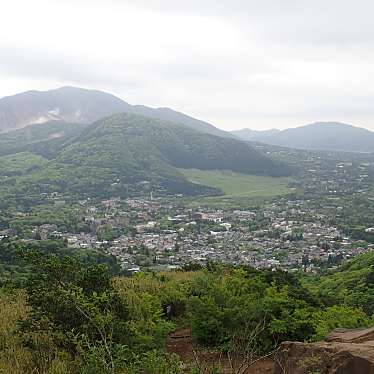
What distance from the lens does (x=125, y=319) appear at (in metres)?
7.66

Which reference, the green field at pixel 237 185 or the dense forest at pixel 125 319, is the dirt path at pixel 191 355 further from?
the green field at pixel 237 185

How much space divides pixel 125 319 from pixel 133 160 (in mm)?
120322

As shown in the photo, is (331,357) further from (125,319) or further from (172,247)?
(172,247)

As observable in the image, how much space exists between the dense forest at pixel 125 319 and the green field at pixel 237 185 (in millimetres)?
86281

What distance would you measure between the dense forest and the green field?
283 feet

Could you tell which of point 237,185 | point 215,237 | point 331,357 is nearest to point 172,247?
point 215,237

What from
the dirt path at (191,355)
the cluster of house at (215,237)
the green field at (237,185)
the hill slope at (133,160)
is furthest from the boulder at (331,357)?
the hill slope at (133,160)

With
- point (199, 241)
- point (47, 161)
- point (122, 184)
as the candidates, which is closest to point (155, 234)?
point (199, 241)

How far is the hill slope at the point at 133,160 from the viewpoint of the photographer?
10768cm

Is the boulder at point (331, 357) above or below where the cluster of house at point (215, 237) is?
above

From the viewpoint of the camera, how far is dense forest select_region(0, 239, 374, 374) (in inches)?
237

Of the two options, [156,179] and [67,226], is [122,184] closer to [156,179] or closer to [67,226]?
[156,179]

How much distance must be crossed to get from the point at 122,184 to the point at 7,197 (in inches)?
1103

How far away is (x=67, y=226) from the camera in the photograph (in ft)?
224
